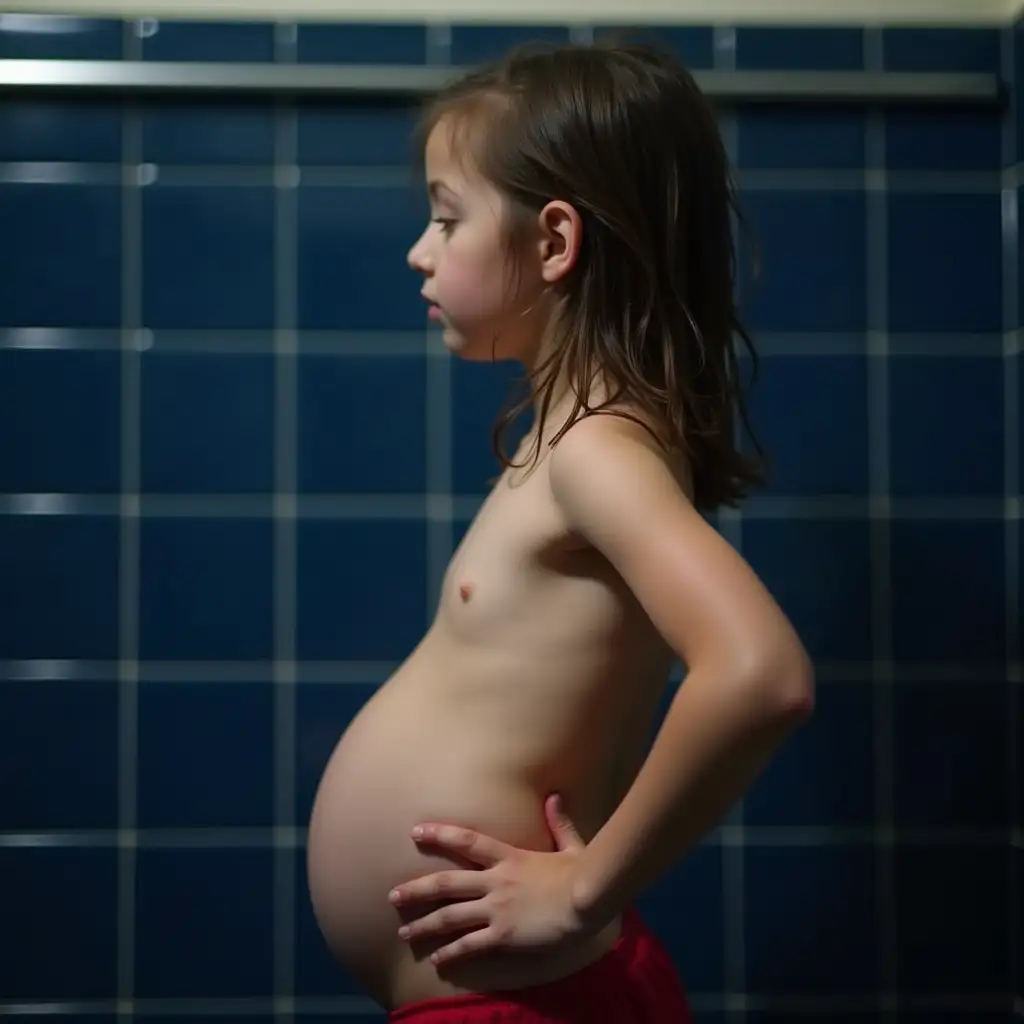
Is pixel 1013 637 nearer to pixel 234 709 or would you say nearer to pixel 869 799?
pixel 869 799

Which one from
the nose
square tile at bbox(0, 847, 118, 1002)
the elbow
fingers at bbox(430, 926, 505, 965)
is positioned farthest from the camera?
square tile at bbox(0, 847, 118, 1002)

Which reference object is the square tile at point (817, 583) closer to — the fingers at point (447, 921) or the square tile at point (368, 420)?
the square tile at point (368, 420)

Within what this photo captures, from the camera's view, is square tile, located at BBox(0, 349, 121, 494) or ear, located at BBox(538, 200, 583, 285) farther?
square tile, located at BBox(0, 349, 121, 494)

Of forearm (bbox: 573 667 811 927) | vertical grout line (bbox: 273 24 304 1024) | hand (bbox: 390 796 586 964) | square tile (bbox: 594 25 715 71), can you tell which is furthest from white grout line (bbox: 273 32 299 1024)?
forearm (bbox: 573 667 811 927)

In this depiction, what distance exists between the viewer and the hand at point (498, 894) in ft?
2.47

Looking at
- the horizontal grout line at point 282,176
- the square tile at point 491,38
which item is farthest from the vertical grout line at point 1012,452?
the square tile at point 491,38

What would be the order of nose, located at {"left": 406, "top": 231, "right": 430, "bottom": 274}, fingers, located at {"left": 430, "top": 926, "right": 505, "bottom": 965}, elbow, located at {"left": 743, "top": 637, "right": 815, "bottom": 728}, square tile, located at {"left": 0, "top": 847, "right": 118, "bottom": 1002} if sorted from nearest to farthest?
elbow, located at {"left": 743, "top": 637, "right": 815, "bottom": 728} → fingers, located at {"left": 430, "top": 926, "right": 505, "bottom": 965} → nose, located at {"left": 406, "top": 231, "right": 430, "bottom": 274} → square tile, located at {"left": 0, "top": 847, "right": 118, "bottom": 1002}

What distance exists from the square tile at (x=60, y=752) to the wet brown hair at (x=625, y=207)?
0.62 metres

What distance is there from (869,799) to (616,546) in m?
0.68

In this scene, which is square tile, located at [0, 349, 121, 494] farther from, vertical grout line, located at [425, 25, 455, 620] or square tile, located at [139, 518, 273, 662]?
vertical grout line, located at [425, 25, 455, 620]

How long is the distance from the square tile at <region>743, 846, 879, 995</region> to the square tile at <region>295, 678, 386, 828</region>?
44 centimetres

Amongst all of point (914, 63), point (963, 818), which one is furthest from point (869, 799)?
point (914, 63)

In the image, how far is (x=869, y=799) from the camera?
49.5 inches

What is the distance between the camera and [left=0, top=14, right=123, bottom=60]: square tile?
4.10 feet
